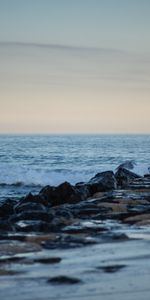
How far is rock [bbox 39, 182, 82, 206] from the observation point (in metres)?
15.2

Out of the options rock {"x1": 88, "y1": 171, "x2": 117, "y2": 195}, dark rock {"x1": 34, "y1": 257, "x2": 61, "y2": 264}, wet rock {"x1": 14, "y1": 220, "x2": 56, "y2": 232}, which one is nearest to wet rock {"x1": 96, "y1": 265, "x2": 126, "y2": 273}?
dark rock {"x1": 34, "y1": 257, "x2": 61, "y2": 264}

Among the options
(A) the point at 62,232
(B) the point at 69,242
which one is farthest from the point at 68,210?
(B) the point at 69,242

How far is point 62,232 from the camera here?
30.4ft

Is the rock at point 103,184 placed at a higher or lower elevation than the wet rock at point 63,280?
higher

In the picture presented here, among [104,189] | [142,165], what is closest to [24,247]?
[104,189]

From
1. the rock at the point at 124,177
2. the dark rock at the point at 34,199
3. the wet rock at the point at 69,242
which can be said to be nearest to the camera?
the wet rock at the point at 69,242

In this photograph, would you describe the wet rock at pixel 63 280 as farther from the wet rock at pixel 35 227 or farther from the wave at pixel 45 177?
the wave at pixel 45 177

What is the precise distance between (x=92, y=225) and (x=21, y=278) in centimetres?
424

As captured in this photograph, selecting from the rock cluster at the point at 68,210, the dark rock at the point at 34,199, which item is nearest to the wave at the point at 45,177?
the rock cluster at the point at 68,210

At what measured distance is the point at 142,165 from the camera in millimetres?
38938

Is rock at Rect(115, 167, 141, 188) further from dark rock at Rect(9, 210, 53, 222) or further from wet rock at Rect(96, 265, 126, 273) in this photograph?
wet rock at Rect(96, 265, 126, 273)

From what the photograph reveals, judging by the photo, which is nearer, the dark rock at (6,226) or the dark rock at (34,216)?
the dark rock at (6,226)

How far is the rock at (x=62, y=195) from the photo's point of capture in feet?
49.9

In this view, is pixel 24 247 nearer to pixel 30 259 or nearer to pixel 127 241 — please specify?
pixel 30 259
